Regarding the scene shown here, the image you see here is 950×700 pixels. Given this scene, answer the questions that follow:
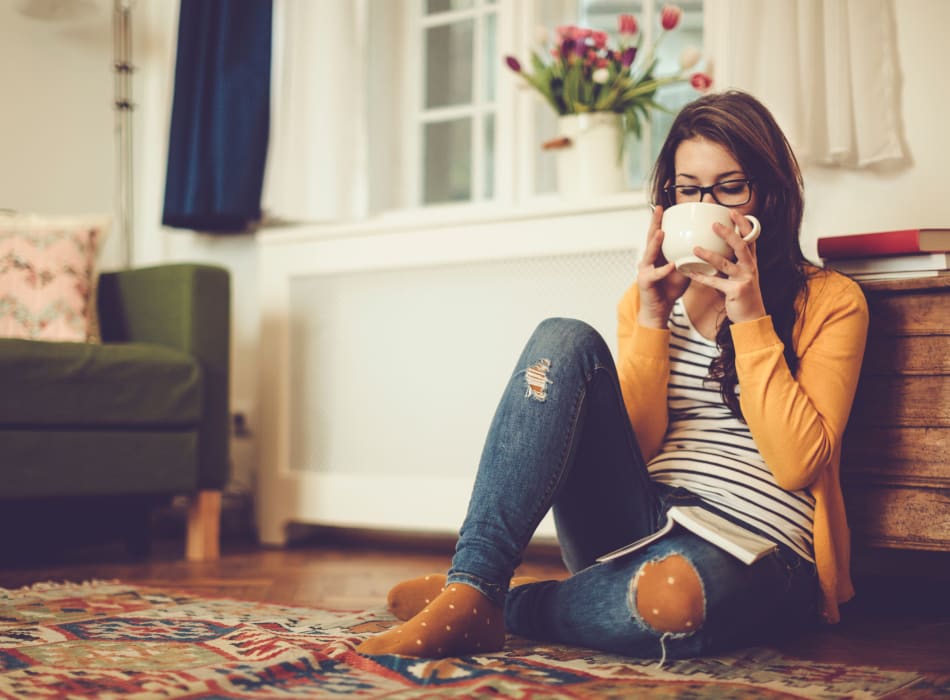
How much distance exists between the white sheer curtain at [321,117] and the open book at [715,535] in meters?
1.52

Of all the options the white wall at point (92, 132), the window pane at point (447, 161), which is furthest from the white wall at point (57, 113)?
the window pane at point (447, 161)

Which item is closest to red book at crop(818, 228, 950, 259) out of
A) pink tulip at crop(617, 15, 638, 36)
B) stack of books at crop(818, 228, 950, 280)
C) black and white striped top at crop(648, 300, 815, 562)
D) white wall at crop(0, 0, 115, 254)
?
stack of books at crop(818, 228, 950, 280)

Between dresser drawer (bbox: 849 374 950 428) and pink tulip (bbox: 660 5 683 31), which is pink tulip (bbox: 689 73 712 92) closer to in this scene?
pink tulip (bbox: 660 5 683 31)

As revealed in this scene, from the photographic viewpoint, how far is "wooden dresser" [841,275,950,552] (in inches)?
53.2

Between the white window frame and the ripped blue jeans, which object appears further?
the white window frame

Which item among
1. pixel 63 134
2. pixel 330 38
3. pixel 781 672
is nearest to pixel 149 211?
pixel 63 134

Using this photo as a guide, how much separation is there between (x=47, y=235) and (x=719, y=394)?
63.9 inches

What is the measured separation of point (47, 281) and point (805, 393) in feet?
5.48

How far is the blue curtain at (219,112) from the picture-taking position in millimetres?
2570

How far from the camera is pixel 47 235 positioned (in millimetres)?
2229

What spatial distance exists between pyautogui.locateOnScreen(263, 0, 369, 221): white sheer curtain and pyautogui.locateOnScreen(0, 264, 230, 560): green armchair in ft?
1.15

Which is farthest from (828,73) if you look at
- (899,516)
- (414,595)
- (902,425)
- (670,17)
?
(414,595)

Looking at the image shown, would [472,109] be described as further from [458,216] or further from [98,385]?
[98,385]

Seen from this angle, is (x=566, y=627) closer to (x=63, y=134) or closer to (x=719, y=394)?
(x=719, y=394)
